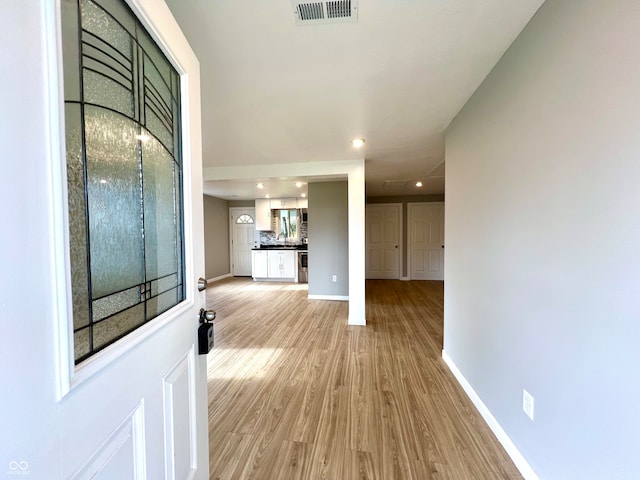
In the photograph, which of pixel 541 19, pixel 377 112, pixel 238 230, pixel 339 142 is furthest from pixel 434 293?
pixel 238 230

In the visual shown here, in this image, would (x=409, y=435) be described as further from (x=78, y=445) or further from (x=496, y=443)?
(x=78, y=445)

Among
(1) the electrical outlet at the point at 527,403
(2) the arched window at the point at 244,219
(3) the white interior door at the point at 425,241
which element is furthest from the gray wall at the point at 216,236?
(1) the electrical outlet at the point at 527,403

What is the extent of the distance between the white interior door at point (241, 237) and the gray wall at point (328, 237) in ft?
11.2

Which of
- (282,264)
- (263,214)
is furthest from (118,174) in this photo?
(263,214)

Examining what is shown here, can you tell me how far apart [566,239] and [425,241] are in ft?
20.5

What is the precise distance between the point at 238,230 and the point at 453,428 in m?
7.28

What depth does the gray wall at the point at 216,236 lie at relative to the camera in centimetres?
694

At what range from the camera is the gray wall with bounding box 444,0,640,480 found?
0.86 meters

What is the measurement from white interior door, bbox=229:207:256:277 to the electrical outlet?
731 centimetres

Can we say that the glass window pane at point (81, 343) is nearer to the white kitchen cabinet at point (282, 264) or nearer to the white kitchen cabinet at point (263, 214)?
the white kitchen cabinet at point (282, 264)

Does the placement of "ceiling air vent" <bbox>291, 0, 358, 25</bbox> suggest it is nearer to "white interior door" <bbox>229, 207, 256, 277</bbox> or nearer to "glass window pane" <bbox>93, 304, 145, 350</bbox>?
"glass window pane" <bbox>93, 304, 145, 350</bbox>

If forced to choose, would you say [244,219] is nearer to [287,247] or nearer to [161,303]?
[287,247]

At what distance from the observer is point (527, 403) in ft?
4.41

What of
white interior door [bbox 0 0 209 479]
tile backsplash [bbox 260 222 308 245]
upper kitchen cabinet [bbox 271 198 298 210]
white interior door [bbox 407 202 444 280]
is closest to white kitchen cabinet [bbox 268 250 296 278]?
tile backsplash [bbox 260 222 308 245]
